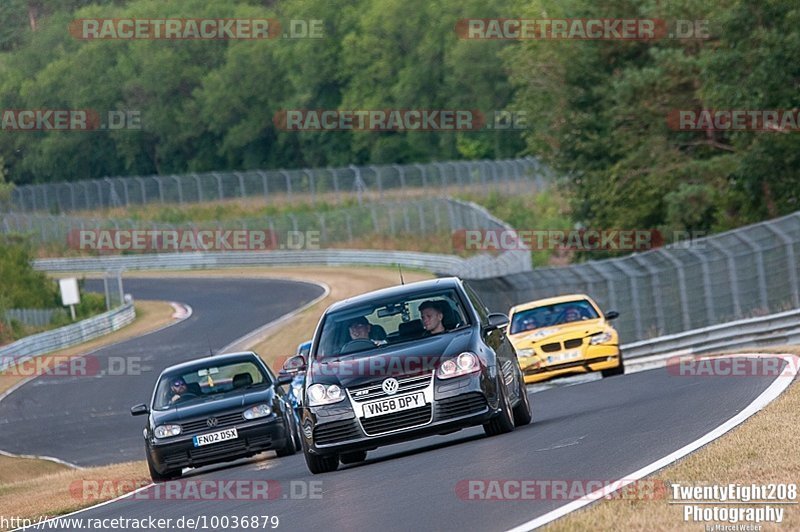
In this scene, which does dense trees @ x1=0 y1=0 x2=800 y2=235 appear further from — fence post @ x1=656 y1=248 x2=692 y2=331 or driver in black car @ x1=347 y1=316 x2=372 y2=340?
driver in black car @ x1=347 y1=316 x2=372 y2=340

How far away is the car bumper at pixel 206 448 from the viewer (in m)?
17.8

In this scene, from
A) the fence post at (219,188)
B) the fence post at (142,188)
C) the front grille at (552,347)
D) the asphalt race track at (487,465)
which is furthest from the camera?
the fence post at (142,188)

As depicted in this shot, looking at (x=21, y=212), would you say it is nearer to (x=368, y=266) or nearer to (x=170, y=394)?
(x=368, y=266)

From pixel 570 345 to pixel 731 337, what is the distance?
3307 millimetres

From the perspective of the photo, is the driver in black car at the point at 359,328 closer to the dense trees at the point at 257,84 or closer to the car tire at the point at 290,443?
the car tire at the point at 290,443

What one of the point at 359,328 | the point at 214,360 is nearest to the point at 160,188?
the point at 214,360

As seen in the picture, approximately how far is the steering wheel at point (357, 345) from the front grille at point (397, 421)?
0.88 metres

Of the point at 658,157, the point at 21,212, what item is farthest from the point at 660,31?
the point at 21,212

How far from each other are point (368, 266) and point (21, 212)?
91.2ft

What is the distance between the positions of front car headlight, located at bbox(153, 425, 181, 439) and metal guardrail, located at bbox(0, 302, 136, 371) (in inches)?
1232

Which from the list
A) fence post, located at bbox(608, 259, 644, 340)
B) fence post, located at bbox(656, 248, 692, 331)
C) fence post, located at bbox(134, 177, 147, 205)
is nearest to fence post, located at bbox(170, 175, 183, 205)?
fence post, located at bbox(134, 177, 147, 205)

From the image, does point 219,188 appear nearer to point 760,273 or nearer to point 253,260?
point 253,260

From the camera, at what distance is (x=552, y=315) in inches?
955

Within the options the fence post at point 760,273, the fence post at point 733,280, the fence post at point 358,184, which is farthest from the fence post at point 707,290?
the fence post at point 358,184
